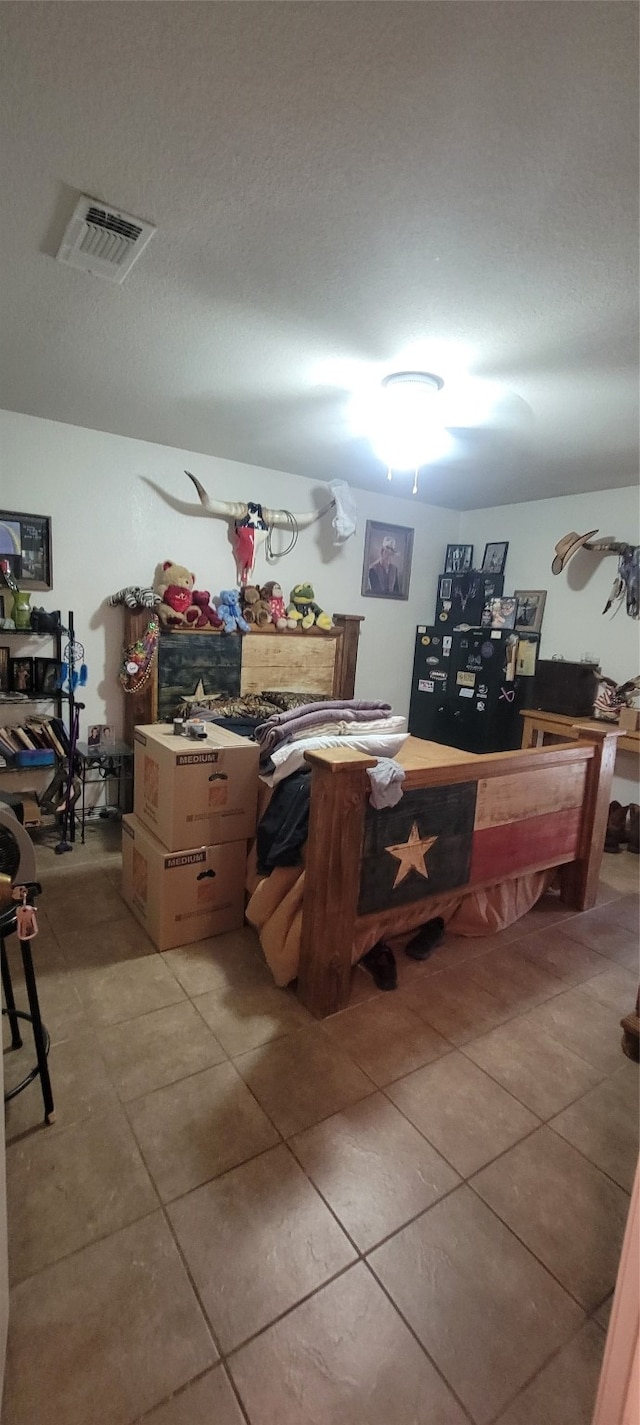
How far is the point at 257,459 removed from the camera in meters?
3.67

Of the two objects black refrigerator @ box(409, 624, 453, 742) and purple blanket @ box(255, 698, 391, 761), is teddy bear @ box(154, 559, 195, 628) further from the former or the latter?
black refrigerator @ box(409, 624, 453, 742)

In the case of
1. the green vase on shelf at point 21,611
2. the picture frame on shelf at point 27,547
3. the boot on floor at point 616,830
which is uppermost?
the picture frame on shelf at point 27,547

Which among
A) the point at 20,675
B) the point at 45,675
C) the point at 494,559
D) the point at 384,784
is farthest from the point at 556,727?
the point at 20,675

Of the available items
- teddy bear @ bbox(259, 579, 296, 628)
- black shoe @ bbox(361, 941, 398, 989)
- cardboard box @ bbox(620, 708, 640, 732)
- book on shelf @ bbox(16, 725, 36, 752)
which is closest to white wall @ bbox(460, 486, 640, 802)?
cardboard box @ bbox(620, 708, 640, 732)

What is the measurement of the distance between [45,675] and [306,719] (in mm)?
1645

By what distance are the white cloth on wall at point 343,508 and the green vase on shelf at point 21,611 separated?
2.17 metres

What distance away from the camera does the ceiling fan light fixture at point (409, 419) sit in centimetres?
219

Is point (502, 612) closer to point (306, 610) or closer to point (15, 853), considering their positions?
point (306, 610)

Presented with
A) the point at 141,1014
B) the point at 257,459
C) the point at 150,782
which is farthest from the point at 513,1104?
the point at 257,459

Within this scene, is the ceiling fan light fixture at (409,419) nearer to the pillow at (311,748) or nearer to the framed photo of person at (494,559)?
the pillow at (311,748)

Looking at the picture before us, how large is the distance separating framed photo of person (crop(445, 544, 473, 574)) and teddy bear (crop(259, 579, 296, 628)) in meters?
1.72

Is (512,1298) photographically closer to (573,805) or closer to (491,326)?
(573,805)

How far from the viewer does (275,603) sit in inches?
155

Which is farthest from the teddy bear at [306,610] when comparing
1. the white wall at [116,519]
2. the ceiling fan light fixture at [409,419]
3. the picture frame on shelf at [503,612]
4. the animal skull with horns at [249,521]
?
the picture frame on shelf at [503,612]
